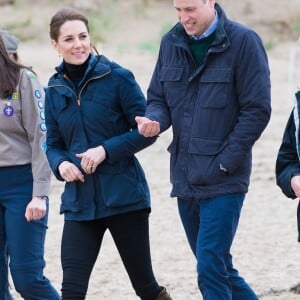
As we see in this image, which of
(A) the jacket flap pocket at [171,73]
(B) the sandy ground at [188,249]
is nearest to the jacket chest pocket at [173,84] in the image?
(A) the jacket flap pocket at [171,73]

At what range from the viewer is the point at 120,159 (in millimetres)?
4953

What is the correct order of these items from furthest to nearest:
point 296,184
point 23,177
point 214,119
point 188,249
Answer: point 188,249 → point 23,177 → point 214,119 → point 296,184

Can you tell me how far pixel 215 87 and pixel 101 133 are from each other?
0.71 m

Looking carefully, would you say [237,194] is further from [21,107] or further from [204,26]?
[21,107]

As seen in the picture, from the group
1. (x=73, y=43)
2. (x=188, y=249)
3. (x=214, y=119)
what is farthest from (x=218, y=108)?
(x=188, y=249)

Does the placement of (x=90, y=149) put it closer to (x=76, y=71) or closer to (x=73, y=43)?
(x=76, y=71)

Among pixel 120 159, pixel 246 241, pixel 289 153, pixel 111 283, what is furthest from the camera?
pixel 246 241

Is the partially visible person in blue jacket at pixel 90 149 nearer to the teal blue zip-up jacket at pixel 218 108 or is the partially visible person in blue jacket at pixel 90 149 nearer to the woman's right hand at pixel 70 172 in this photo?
the woman's right hand at pixel 70 172

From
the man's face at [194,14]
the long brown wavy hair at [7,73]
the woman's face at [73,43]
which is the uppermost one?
the man's face at [194,14]

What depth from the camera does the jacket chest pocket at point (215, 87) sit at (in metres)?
4.58

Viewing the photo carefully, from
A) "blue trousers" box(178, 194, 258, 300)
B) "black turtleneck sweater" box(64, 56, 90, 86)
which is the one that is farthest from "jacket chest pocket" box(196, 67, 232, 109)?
"black turtleneck sweater" box(64, 56, 90, 86)

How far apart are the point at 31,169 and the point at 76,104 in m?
0.45

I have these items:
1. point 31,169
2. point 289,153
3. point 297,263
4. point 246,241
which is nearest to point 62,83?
point 31,169

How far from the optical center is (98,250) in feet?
16.4
